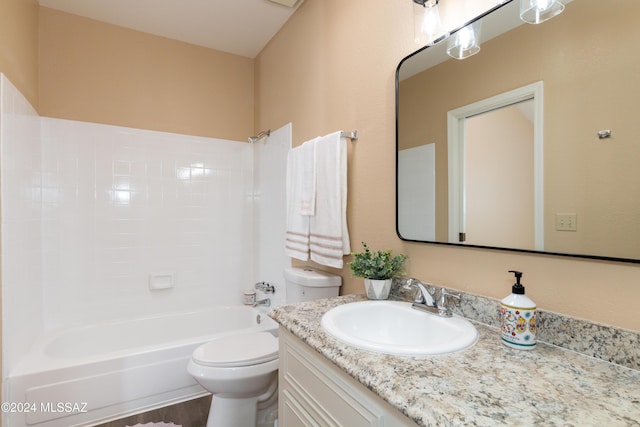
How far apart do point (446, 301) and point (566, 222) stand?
0.44m

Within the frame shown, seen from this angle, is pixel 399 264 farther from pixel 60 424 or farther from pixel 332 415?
pixel 60 424

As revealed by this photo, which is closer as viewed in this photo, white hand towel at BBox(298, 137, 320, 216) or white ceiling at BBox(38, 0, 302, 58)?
white hand towel at BBox(298, 137, 320, 216)

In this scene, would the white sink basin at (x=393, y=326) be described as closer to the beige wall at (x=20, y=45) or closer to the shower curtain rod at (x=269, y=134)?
the shower curtain rod at (x=269, y=134)

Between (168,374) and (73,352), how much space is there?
2.58ft

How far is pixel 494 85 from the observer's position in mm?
1074

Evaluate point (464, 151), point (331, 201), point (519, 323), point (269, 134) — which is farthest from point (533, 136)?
point (269, 134)

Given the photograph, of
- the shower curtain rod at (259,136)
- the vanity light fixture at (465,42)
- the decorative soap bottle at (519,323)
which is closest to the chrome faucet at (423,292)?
the decorative soap bottle at (519,323)

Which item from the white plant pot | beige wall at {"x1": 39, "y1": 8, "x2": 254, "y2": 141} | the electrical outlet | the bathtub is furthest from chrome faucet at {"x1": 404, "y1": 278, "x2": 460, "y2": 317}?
beige wall at {"x1": 39, "y1": 8, "x2": 254, "y2": 141}

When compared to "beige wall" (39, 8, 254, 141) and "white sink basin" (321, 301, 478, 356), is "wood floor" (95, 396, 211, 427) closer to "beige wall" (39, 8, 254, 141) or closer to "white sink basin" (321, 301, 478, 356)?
"white sink basin" (321, 301, 478, 356)

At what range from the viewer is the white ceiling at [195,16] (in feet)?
7.37

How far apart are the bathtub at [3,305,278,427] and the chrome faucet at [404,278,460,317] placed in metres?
1.39

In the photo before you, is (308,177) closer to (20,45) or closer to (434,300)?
(434,300)

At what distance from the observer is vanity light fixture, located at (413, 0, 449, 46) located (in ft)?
4.00

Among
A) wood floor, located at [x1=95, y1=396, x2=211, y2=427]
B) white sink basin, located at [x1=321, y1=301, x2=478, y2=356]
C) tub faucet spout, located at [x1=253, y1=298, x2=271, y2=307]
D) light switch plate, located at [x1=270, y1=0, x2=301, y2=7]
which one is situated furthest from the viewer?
tub faucet spout, located at [x1=253, y1=298, x2=271, y2=307]
